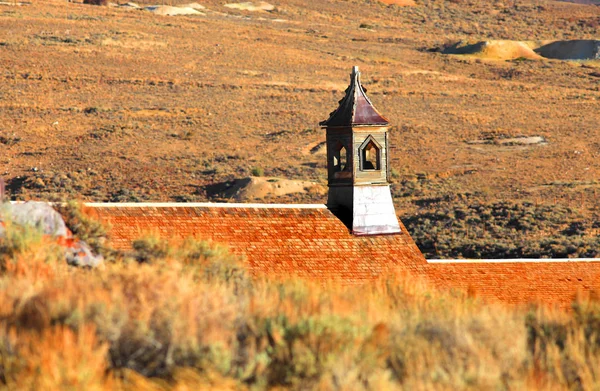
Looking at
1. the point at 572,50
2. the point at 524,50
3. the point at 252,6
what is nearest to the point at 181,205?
the point at 524,50

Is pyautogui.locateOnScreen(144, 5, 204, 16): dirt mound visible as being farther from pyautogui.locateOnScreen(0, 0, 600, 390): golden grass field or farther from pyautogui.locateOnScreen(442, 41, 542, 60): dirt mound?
pyautogui.locateOnScreen(442, 41, 542, 60): dirt mound

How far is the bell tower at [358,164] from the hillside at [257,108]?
2523 centimetres

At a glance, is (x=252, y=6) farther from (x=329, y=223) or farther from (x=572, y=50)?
(x=329, y=223)

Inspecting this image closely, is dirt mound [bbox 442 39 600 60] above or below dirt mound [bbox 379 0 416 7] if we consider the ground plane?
below

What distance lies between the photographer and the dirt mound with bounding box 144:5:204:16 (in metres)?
105

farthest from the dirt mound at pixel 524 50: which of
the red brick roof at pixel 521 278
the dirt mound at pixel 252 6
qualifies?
the red brick roof at pixel 521 278

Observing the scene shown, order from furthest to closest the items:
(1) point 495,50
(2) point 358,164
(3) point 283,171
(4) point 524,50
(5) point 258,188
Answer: (4) point 524,50
(1) point 495,50
(3) point 283,171
(5) point 258,188
(2) point 358,164

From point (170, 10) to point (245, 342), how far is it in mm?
100253

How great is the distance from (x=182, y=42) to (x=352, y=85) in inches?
2623

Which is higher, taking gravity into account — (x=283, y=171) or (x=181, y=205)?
(x=181, y=205)

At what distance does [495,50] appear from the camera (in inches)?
3637

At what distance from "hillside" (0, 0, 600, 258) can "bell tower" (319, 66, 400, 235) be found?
2523 cm

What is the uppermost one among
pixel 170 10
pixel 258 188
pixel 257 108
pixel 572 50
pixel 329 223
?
pixel 329 223

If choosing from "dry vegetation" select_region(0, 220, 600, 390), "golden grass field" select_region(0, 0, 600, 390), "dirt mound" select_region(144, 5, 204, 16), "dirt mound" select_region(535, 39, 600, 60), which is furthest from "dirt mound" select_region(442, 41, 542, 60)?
"dry vegetation" select_region(0, 220, 600, 390)
